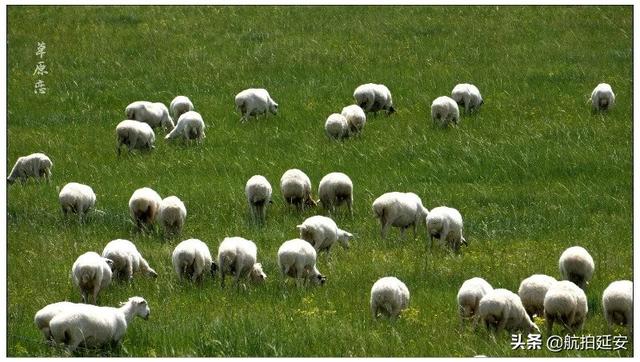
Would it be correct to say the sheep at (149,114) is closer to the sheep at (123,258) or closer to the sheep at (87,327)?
the sheep at (123,258)

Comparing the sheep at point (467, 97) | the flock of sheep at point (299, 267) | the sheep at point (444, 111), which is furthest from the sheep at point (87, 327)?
the sheep at point (467, 97)

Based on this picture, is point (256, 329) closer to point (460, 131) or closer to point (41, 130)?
point (460, 131)

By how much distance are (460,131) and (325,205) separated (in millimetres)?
6165

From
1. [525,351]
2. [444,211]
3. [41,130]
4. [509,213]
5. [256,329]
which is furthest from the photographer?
[41,130]

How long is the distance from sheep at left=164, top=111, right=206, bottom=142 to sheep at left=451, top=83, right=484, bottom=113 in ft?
17.9

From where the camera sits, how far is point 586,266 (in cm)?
1240

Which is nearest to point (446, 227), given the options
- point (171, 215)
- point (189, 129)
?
point (171, 215)

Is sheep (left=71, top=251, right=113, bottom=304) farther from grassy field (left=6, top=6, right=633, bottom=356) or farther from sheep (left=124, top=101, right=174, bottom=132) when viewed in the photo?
sheep (left=124, top=101, right=174, bottom=132)

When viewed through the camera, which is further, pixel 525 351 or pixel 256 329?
pixel 256 329

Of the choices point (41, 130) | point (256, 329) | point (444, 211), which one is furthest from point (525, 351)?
point (41, 130)

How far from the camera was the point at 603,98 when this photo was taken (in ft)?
78.5

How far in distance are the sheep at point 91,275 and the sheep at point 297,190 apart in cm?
487

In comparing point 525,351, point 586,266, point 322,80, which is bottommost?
point 525,351

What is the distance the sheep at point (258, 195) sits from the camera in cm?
1658
